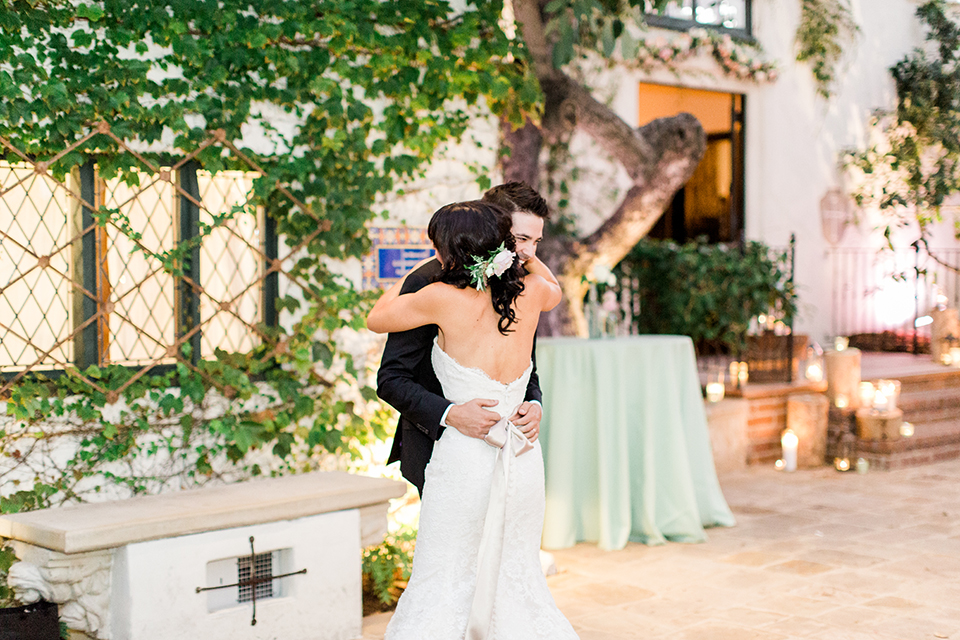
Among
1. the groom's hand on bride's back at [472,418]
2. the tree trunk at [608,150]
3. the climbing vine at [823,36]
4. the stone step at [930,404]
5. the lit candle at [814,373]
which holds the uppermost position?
the climbing vine at [823,36]

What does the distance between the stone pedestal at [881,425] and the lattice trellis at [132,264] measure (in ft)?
15.4

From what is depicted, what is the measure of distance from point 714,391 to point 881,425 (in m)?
1.24

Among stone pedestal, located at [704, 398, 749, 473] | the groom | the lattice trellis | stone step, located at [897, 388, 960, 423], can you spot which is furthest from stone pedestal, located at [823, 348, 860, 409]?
the groom

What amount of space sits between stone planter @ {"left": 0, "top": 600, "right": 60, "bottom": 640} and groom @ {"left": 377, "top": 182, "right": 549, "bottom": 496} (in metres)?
1.35

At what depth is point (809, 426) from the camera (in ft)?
24.5

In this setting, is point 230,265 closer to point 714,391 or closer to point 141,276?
point 141,276

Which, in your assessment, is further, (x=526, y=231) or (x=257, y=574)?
(x=257, y=574)

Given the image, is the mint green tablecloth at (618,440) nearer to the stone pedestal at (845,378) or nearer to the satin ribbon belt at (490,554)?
the satin ribbon belt at (490,554)

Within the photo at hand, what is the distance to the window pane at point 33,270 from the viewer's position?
4.07m

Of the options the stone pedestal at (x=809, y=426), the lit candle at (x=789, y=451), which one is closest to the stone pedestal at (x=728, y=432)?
the lit candle at (x=789, y=451)

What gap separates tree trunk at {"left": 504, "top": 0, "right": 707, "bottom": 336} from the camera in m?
6.29

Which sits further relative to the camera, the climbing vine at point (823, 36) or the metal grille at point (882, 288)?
the metal grille at point (882, 288)

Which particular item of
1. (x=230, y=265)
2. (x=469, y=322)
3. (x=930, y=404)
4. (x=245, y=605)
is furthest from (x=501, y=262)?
(x=930, y=404)

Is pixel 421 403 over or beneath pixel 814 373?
over
